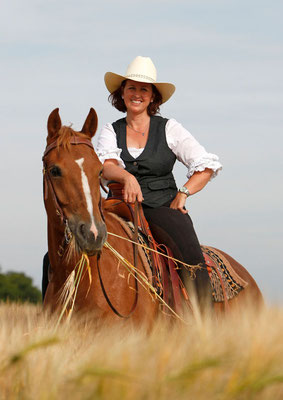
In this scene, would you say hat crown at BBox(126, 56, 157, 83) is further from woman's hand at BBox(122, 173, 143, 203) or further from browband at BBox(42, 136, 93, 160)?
browband at BBox(42, 136, 93, 160)

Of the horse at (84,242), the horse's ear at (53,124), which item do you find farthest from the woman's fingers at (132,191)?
the horse's ear at (53,124)

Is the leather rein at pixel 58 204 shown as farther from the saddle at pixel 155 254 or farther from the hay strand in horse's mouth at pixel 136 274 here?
the saddle at pixel 155 254

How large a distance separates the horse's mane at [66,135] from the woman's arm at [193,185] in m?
1.28

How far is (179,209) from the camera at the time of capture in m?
6.04

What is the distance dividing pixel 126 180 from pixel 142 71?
1302mm

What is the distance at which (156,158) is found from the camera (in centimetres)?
609

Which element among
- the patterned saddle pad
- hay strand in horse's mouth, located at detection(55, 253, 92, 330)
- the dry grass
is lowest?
the dry grass

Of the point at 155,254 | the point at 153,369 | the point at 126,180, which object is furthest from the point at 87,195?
the point at 153,369

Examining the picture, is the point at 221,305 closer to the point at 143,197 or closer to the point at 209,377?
the point at 143,197

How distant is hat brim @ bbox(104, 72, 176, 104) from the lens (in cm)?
633

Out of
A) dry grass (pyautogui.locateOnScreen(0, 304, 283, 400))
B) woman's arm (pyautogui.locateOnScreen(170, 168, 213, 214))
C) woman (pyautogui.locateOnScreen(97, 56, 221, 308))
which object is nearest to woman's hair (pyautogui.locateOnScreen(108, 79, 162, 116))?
woman (pyautogui.locateOnScreen(97, 56, 221, 308))

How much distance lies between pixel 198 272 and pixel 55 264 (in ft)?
4.80

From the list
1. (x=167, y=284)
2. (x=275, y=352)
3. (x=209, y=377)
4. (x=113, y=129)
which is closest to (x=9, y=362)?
(x=209, y=377)

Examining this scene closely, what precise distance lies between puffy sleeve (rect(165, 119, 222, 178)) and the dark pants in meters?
A: 0.54
